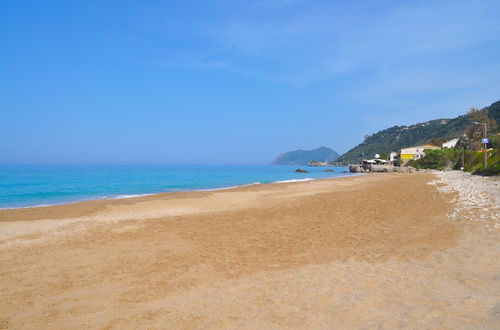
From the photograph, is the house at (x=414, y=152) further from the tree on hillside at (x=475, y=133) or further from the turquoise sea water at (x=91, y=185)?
the turquoise sea water at (x=91, y=185)

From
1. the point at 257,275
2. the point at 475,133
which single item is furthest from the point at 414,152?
the point at 257,275

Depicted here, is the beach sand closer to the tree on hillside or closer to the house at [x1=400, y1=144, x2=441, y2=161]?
the tree on hillside

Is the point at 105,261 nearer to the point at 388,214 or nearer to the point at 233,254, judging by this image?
the point at 233,254

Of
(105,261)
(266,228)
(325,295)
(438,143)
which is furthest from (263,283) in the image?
(438,143)

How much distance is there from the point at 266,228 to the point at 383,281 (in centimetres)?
643

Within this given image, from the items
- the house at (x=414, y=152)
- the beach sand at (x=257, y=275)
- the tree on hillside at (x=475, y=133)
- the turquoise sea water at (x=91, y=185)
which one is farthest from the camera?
the house at (x=414, y=152)

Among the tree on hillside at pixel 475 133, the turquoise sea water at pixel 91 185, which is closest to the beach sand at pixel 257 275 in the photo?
the turquoise sea water at pixel 91 185

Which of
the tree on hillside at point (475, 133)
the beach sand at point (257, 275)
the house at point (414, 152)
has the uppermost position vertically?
the tree on hillside at point (475, 133)

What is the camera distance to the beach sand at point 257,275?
4.93 metres

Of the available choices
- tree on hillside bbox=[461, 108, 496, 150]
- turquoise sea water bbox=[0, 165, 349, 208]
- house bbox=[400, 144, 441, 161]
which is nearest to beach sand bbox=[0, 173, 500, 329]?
turquoise sea water bbox=[0, 165, 349, 208]

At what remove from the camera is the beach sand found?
493cm

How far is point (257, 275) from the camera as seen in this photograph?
698 centimetres

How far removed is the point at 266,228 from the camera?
40.3ft

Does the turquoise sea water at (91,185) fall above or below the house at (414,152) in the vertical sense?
below
